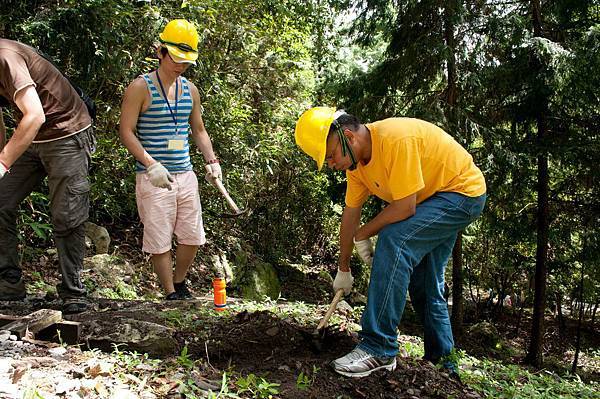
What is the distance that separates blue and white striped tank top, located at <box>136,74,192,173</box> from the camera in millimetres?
3883

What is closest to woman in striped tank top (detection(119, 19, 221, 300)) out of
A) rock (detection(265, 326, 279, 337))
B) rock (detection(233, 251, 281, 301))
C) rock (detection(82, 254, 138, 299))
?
rock (detection(265, 326, 279, 337))

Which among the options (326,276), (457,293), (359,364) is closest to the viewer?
(359,364)

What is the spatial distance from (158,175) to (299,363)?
5.34 ft

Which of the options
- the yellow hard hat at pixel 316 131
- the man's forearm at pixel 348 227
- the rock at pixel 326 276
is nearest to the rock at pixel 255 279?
the rock at pixel 326 276

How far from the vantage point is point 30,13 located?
4836 mm

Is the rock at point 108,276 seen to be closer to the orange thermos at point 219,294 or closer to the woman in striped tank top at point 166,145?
the woman in striped tank top at point 166,145

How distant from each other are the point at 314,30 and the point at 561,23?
5302 mm

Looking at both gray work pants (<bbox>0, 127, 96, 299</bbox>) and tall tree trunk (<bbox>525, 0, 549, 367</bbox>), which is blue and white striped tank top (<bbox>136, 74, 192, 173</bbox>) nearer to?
gray work pants (<bbox>0, 127, 96, 299</bbox>)

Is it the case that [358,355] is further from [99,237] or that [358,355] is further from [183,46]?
[99,237]

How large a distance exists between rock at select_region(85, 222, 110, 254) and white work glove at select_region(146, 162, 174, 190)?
293cm

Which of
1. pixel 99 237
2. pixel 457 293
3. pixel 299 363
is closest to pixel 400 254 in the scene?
pixel 299 363

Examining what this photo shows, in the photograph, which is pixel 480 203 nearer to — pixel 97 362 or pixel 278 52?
pixel 97 362

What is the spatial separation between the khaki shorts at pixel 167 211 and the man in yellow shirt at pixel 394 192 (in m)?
1.51

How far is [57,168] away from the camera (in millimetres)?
3492
